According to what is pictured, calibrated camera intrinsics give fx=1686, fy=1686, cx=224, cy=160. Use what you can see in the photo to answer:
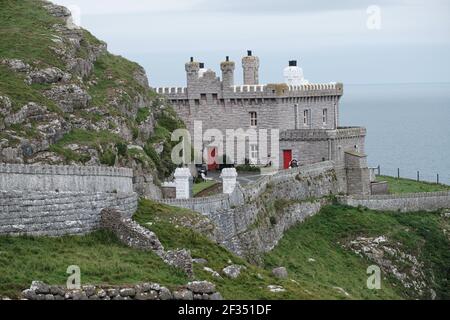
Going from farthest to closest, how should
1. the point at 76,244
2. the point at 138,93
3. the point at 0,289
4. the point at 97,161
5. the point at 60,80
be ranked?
1. the point at 138,93
2. the point at 60,80
3. the point at 97,161
4. the point at 76,244
5. the point at 0,289

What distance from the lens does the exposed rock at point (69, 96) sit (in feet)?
240

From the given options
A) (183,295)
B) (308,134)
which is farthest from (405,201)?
(183,295)

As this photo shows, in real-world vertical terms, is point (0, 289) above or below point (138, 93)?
below

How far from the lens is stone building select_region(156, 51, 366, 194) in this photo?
303ft

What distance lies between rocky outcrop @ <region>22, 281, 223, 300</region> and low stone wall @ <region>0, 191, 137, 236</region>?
6450 mm

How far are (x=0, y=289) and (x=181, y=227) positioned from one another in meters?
12.9

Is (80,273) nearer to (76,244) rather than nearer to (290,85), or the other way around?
(76,244)

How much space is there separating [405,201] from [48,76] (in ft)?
80.0

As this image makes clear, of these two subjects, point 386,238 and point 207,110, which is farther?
point 207,110

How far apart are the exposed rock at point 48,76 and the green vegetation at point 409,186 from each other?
2739cm

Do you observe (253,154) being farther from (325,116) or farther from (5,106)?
(5,106)

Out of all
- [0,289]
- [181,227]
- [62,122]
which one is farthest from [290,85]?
[0,289]

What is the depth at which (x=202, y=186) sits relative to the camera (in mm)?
78938

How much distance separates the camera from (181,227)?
2274 inches
